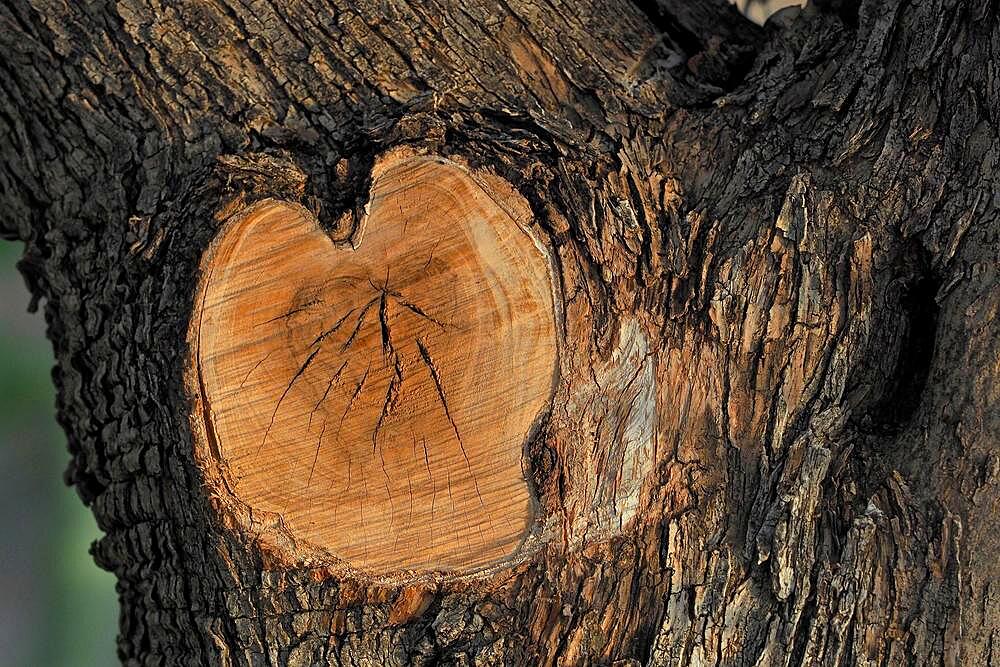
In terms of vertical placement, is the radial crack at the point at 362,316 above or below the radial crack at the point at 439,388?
above

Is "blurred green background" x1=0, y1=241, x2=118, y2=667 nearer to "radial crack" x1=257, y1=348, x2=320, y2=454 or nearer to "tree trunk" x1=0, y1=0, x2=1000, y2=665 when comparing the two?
"tree trunk" x1=0, y1=0, x2=1000, y2=665

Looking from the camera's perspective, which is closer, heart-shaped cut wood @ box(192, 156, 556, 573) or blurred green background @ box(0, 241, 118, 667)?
heart-shaped cut wood @ box(192, 156, 556, 573)

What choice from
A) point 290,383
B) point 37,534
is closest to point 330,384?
point 290,383

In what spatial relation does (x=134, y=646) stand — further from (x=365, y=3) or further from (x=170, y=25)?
(x=365, y=3)

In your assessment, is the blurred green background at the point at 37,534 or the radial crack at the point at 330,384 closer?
the radial crack at the point at 330,384

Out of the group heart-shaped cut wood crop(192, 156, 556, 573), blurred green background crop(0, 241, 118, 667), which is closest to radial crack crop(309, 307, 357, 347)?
heart-shaped cut wood crop(192, 156, 556, 573)

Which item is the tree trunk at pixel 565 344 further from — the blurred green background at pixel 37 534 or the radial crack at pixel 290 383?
the blurred green background at pixel 37 534

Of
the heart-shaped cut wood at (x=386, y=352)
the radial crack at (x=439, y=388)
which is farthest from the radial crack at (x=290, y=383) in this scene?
the radial crack at (x=439, y=388)

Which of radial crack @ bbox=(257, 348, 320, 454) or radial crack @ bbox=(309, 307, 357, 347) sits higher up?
radial crack @ bbox=(309, 307, 357, 347)
